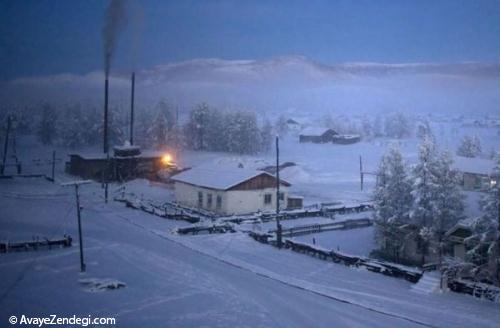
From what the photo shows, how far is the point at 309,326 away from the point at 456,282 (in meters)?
8.97

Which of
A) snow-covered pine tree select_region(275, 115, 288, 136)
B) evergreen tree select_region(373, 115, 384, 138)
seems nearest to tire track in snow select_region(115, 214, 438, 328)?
evergreen tree select_region(373, 115, 384, 138)

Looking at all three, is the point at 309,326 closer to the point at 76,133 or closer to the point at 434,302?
the point at 434,302

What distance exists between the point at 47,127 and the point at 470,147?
78681 mm

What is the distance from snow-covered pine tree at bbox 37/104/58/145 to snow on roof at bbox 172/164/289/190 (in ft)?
218

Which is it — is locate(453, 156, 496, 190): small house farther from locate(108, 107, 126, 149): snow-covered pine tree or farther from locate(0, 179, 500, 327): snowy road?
locate(108, 107, 126, 149): snow-covered pine tree

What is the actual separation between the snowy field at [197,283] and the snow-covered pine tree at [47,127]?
6824 centimetres

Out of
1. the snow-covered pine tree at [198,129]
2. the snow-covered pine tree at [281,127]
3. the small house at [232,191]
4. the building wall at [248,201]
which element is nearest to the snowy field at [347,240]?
the building wall at [248,201]

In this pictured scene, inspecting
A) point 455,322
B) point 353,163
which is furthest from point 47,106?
point 455,322

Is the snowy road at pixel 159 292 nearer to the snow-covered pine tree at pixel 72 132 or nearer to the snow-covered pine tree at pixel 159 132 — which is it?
the snow-covered pine tree at pixel 159 132

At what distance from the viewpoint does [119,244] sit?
3080 centimetres

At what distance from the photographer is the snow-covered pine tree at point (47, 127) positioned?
105062mm

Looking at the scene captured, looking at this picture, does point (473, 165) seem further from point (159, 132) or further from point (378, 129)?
point (378, 129)

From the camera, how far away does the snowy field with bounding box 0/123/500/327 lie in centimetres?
1962

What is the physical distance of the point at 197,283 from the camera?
23594 mm
